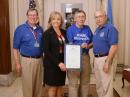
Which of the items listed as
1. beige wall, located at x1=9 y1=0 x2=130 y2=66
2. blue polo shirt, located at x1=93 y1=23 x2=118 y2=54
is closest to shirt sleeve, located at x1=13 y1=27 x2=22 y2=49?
blue polo shirt, located at x1=93 y1=23 x2=118 y2=54

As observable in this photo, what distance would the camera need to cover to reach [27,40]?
364 centimetres

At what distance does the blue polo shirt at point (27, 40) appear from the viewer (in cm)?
363

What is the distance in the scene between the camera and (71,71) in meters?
3.76

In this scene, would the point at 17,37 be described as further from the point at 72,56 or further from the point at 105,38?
the point at 105,38

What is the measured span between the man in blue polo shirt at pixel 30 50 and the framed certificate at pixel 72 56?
40cm

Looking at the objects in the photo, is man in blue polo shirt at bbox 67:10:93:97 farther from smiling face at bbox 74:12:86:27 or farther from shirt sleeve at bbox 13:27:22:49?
shirt sleeve at bbox 13:27:22:49

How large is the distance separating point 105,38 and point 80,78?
0.71 metres

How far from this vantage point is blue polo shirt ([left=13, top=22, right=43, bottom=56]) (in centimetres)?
363

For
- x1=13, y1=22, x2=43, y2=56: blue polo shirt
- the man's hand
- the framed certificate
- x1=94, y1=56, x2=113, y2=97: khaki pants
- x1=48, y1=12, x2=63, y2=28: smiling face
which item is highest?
x1=48, y1=12, x2=63, y2=28: smiling face

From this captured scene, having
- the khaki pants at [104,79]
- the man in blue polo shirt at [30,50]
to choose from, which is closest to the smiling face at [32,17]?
the man in blue polo shirt at [30,50]

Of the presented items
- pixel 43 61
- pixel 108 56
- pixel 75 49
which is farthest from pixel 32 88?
pixel 108 56

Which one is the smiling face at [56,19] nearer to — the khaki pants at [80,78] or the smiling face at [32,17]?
the smiling face at [32,17]

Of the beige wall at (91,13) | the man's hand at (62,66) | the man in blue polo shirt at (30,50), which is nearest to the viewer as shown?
the man's hand at (62,66)

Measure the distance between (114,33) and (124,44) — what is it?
378cm
